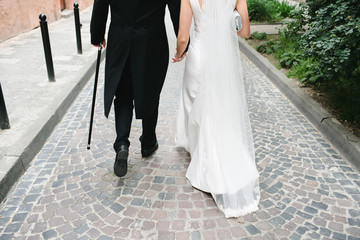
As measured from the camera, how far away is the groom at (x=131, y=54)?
2.80 meters

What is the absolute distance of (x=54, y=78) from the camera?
5461mm

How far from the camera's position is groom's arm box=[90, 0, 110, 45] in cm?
278

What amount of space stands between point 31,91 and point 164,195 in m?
Answer: 3.22

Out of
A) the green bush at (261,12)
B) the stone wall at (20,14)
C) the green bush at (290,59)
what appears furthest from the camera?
the green bush at (261,12)

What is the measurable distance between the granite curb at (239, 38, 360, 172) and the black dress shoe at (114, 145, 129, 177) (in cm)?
251

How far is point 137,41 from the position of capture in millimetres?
2861

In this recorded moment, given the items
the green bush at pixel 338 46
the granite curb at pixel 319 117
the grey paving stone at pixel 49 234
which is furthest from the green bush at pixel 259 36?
the grey paving stone at pixel 49 234

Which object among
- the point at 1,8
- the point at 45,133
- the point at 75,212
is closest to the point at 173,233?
the point at 75,212

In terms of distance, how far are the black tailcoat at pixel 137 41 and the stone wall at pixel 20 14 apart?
22.1 ft

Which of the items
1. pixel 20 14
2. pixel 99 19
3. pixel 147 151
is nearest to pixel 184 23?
pixel 99 19

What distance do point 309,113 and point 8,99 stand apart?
14.6ft

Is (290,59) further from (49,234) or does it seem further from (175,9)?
(49,234)

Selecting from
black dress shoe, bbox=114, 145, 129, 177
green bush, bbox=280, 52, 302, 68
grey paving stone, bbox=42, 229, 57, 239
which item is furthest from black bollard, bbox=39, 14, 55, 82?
green bush, bbox=280, 52, 302, 68

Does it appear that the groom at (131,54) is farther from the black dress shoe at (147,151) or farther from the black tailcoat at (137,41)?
the black dress shoe at (147,151)
